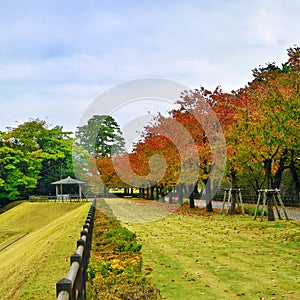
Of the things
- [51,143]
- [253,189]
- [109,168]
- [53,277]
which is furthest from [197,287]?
[51,143]

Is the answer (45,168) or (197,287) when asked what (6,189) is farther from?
(197,287)

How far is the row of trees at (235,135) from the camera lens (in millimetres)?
14784

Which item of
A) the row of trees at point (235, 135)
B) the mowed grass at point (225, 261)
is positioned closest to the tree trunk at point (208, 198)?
the row of trees at point (235, 135)

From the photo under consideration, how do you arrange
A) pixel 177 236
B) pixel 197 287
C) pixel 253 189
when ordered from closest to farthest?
pixel 197 287 → pixel 177 236 → pixel 253 189

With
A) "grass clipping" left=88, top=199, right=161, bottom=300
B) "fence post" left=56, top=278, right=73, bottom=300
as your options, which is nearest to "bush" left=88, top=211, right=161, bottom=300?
"grass clipping" left=88, top=199, right=161, bottom=300

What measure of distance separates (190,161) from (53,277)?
16119 mm

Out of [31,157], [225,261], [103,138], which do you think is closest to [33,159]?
[31,157]

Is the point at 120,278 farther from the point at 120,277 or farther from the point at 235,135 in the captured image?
the point at 235,135

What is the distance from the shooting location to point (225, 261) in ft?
32.0

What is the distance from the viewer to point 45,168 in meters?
52.4

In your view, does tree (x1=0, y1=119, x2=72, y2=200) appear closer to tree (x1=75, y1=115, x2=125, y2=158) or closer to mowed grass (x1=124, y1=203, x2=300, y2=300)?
tree (x1=75, y1=115, x2=125, y2=158)

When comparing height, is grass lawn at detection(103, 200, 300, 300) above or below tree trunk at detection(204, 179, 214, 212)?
below

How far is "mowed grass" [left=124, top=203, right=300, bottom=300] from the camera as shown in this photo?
7266mm

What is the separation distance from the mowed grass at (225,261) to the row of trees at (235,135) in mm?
3121
